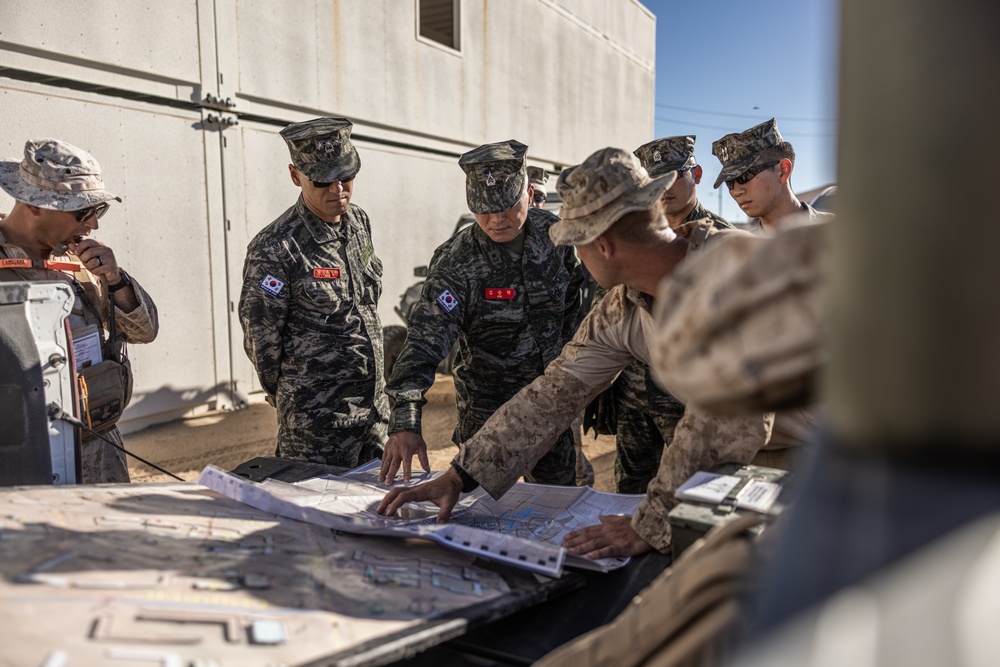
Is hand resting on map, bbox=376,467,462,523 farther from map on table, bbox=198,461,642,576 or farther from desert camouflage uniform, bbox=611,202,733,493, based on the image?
desert camouflage uniform, bbox=611,202,733,493

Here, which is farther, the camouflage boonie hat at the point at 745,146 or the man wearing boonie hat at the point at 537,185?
the man wearing boonie hat at the point at 537,185

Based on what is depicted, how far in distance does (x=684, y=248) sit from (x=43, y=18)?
4554 millimetres

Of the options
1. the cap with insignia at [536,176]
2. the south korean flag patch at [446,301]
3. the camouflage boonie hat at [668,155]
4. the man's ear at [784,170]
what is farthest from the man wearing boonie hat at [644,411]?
the cap with insignia at [536,176]

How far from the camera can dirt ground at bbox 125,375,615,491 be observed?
194 inches

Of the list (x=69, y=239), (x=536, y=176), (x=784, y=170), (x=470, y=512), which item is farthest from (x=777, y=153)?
(x=69, y=239)

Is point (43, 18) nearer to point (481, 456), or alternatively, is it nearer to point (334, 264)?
point (334, 264)

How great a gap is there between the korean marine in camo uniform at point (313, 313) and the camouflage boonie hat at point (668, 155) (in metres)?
1.54

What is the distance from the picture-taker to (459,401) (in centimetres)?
344

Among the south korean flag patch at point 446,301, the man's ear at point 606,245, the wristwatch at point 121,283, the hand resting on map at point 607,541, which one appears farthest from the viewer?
the south korean flag patch at point 446,301

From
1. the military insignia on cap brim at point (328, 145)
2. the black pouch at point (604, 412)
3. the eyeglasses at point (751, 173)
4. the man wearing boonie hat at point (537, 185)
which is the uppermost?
the man wearing boonie hat at point (537, 185)

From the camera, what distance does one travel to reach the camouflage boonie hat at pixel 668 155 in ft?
12.6

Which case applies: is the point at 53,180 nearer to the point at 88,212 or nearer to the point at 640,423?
the point at 88,212

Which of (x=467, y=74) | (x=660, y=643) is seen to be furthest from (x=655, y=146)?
(x=467, y=74)

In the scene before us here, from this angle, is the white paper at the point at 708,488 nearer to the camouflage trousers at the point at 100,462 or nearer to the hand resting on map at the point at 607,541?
the hand resting on map at the point at 607,541
